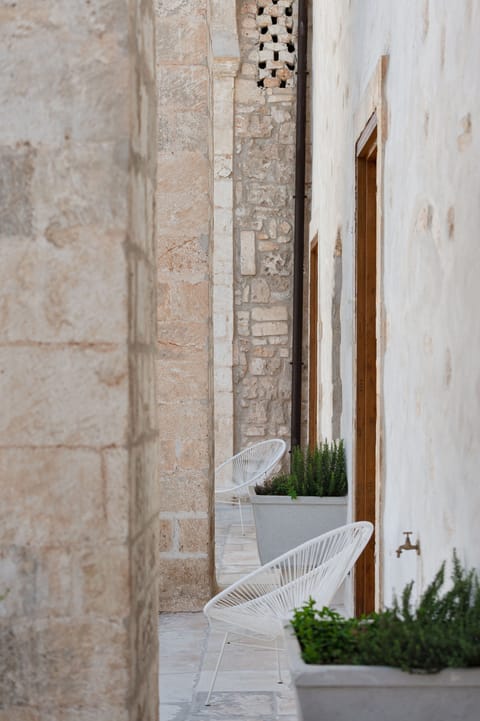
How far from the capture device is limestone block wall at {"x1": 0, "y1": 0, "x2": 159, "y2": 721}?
94.4 inches

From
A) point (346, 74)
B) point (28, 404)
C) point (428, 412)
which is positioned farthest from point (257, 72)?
point (28, 404)

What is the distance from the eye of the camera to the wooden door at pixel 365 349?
519 cm

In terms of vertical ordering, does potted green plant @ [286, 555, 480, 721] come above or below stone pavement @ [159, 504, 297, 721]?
above

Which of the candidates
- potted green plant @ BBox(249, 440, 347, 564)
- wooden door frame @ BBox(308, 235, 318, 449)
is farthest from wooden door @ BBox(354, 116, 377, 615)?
wooden door frame @ BBox(308, 235, 318, 449)

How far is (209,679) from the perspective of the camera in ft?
14.0

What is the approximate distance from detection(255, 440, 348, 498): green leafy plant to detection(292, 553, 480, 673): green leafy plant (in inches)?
136

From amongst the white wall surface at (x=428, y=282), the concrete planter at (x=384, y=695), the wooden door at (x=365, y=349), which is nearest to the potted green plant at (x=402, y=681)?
the concrete planter at (x=384, y=695)

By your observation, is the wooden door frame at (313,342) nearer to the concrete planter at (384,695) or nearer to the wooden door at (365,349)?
the wooden door at (365,349)

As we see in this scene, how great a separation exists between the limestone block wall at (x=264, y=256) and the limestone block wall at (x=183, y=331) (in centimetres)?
452

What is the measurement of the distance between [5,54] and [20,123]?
0.15m

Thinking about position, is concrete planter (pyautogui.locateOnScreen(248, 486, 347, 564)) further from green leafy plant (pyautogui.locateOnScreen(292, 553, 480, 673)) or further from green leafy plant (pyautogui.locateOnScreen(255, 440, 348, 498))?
green leafy plant (pyautogui.locateOnScreen(292, 553, 480, 673))

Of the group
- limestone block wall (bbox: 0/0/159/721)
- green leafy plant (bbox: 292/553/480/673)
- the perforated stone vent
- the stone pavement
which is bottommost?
the stone pavement

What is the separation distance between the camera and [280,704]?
3.94m

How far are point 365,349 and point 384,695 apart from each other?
3.35 metres
